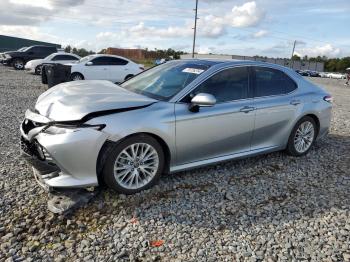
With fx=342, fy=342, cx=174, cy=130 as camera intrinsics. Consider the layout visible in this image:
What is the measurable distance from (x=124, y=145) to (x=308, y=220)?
7.07ft

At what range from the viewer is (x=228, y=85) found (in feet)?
15.2

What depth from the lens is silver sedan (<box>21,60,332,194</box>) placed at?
11.7 ft

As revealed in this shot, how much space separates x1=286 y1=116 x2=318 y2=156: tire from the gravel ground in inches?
22.9

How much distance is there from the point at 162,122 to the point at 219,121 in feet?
2.84

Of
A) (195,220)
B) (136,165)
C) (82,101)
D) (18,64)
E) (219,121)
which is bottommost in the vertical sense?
(18,64)

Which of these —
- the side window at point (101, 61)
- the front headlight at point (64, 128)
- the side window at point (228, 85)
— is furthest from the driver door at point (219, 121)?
the side window at point (101, 61)

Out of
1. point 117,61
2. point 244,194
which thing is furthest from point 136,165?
point 117,61

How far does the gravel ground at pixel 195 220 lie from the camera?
303cm

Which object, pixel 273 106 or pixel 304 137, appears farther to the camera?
pixel 304 137

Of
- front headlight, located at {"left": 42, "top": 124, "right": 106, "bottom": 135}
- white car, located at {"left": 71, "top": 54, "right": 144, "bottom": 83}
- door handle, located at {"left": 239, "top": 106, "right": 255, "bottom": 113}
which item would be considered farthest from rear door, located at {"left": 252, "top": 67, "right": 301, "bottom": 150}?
white car, located at {"left": 71, "top": 54, "right": 144, "bottom": 83}

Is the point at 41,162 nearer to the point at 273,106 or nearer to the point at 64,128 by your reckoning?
the point at 64,128

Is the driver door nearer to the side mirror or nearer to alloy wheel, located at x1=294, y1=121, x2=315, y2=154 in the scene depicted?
the side mirror

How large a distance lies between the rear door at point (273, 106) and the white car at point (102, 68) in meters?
9.74

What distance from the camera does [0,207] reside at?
11.6ft
